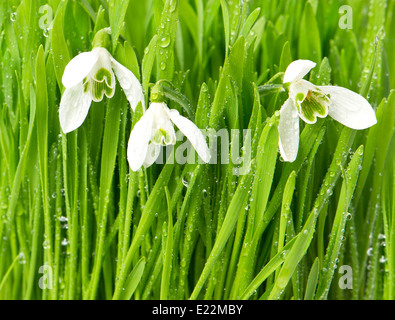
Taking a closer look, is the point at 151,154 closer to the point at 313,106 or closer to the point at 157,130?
the point at 157,130

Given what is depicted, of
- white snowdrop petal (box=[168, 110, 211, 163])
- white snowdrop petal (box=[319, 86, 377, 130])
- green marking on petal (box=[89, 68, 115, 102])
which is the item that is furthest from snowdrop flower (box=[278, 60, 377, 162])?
green marking on petal (box=[89, 68, 115, 102])

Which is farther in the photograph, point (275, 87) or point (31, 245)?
point (31, 245)

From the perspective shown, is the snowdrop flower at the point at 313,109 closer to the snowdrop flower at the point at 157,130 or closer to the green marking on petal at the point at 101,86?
the snowdrop flower at the point at 157,130

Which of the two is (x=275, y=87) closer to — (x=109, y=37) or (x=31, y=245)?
(x=109, y=37)

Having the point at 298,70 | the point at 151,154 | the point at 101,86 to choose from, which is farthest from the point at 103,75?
the point at 298,70

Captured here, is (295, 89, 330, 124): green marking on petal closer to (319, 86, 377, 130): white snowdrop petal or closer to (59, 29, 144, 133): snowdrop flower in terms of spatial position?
(319, 86, 377, 130): white snowdrop petal

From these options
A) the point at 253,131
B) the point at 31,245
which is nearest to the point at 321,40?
the point at 253,131
